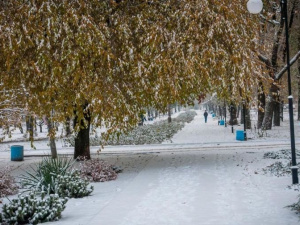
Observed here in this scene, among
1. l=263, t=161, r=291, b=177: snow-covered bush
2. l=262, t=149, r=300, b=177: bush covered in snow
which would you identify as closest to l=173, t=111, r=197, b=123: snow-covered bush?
l=262, t=149, r=300, b=177: bush covered in snow

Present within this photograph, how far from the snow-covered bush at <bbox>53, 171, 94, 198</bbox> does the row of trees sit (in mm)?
1772

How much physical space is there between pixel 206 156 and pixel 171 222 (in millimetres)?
9599

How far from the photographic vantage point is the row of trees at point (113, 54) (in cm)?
1023

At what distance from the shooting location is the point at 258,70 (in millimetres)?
Answer: 11148

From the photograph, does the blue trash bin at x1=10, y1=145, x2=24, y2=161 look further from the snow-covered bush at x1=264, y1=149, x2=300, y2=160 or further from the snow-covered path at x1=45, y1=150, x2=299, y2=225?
the snow-covered bush at x1=264, y1=149, x2=300, y2=160

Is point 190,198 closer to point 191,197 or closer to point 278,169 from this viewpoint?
point 191,197

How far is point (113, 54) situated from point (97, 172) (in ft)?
12.8

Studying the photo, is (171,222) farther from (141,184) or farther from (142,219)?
(141,184)

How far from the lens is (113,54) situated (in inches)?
428

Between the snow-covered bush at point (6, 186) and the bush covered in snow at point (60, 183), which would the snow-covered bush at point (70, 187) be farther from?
the snow-covered bush at point (6, 186)

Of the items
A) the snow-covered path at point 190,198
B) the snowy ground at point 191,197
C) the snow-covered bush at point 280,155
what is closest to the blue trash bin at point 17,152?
the snowy ground at point 191,197

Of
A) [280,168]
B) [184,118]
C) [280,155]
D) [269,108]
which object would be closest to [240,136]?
[269,108]

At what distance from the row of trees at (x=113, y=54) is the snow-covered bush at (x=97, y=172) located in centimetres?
166

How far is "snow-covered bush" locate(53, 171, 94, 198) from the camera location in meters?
9.45
